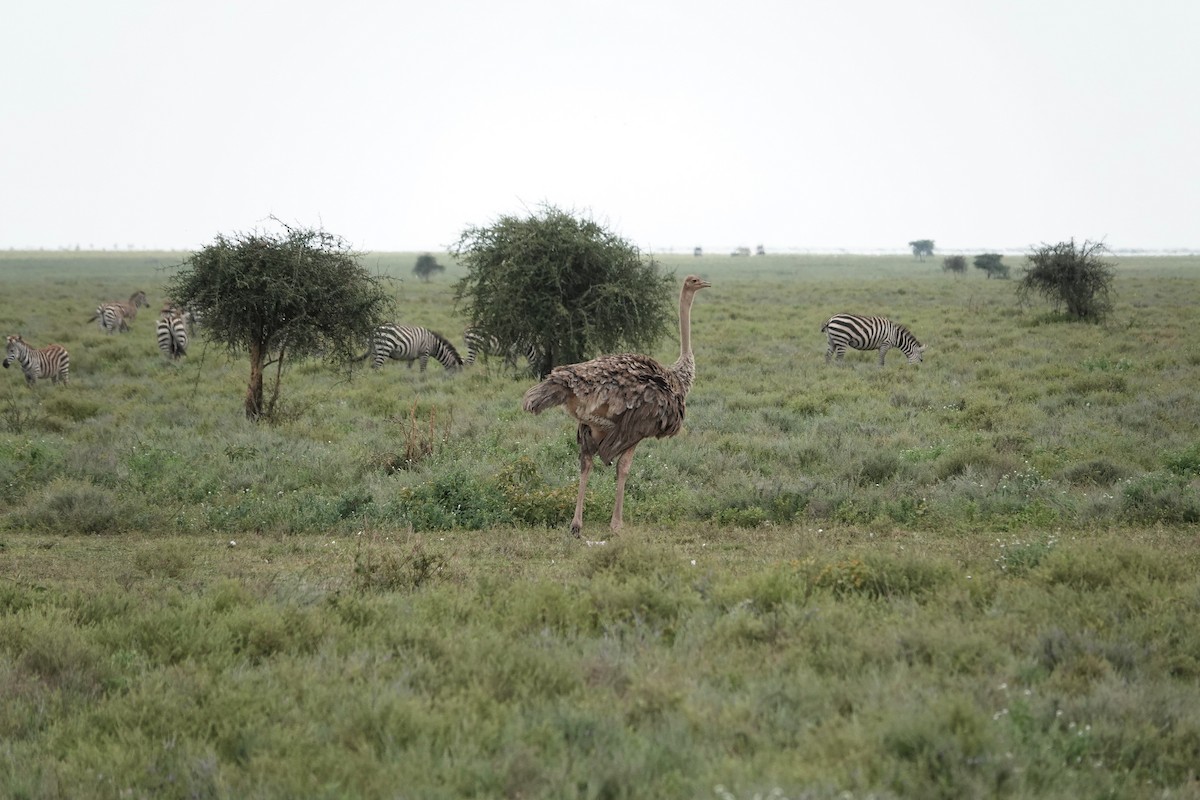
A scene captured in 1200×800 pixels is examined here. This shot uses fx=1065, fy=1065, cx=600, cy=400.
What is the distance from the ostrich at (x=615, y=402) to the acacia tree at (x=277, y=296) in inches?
324

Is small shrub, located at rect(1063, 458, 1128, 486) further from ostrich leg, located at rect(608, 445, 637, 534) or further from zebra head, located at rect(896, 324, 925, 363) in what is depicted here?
zebra head, located at rect(896, 324, 925, 363)

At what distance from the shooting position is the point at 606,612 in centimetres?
693

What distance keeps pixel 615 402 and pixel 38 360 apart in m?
17.6

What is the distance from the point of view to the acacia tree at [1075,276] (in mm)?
32250

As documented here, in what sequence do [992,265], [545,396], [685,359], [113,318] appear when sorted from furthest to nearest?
[992,265] → [113,318] → [685,359] → [545,396]

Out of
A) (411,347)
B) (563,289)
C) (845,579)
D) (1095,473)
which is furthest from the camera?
(411,347)

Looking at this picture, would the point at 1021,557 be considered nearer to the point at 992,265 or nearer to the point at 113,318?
the point at 113,318

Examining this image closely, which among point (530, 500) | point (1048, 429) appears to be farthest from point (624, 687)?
point (1048, 429)

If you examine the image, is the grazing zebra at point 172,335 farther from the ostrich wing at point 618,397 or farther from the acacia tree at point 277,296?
the ostrich wing at point 618,397

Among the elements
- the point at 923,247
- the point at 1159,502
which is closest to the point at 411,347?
the point at 1159,502

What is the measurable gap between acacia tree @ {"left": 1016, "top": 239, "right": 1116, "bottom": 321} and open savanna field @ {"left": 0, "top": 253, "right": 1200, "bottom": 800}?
17779 mm

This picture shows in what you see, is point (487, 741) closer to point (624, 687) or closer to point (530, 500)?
point (624, 687)

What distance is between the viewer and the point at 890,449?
44.2 feet

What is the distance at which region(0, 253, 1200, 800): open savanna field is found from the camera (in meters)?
4.88
